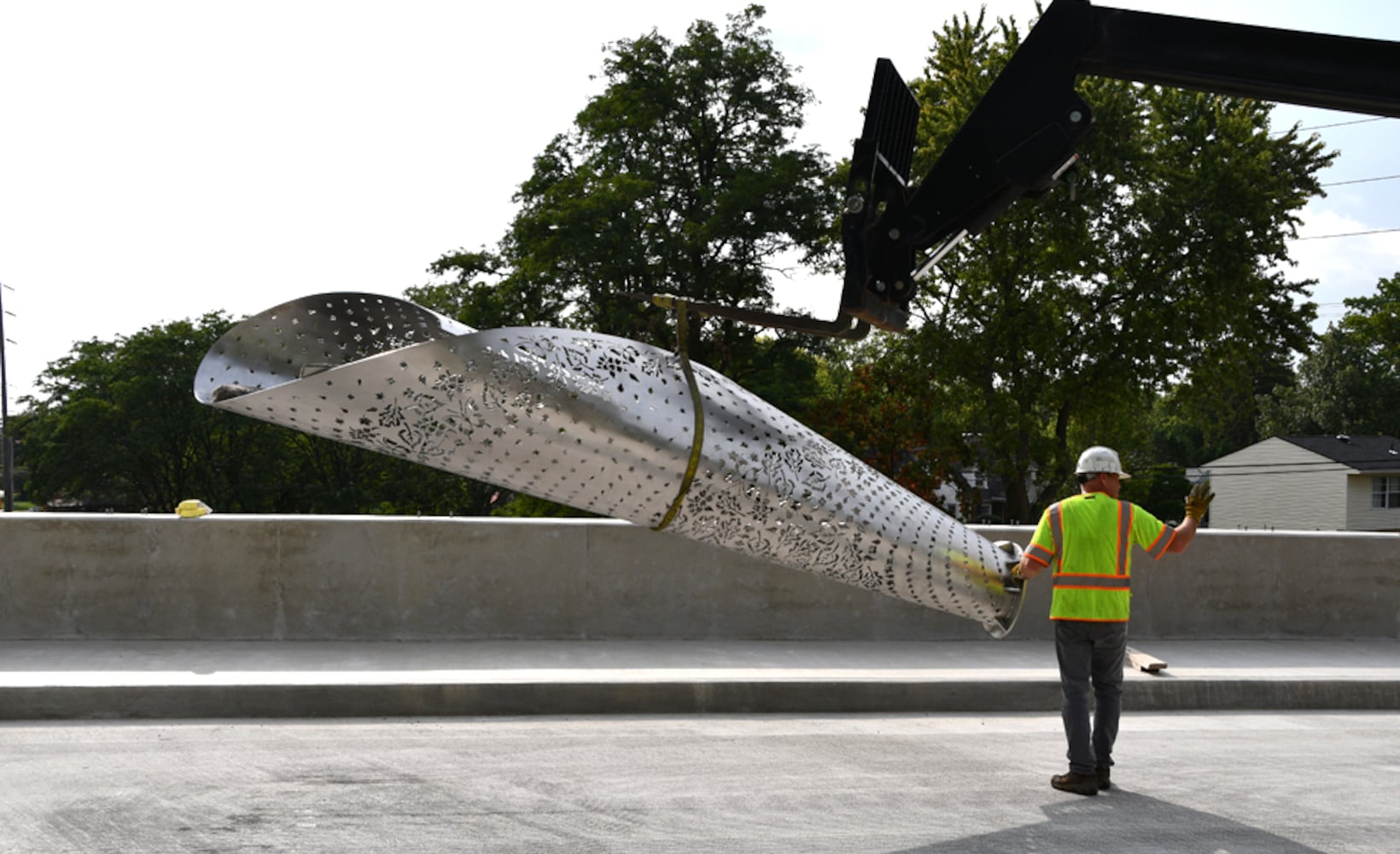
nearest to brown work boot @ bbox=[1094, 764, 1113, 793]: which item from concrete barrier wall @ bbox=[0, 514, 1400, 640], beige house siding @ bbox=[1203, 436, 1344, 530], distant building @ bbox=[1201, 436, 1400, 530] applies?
concrete barrier wall @ bbox=[0, 514, 1400, 640]

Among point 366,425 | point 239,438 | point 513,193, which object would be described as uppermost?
point 513,193

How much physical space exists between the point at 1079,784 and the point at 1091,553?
1.18 m

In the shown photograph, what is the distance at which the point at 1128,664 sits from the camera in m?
10.6

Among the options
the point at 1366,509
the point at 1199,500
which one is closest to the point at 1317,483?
the point at 1366,509

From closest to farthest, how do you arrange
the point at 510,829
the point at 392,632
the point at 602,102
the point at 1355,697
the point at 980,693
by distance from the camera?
the point at 510,829 < the point at 980,693 < the point at 1355,697 < the point at 392,632 < the point at 602,102

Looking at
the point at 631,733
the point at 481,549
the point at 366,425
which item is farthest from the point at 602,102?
the point at 366,425

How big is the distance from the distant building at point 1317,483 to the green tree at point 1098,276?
40.2m

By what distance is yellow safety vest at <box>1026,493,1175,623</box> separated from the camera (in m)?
6.92

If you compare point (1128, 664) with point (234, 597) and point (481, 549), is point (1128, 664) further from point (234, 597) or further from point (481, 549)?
point (234, 597)

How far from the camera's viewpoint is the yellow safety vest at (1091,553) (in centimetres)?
692

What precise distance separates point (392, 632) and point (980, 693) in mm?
4649

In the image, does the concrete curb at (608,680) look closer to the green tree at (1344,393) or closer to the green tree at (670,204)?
the green tree at (670,204)

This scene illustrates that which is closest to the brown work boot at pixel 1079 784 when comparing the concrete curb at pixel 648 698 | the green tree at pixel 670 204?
the concrete curb at pixel 648 698

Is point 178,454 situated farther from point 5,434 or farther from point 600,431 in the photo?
point 600,431
